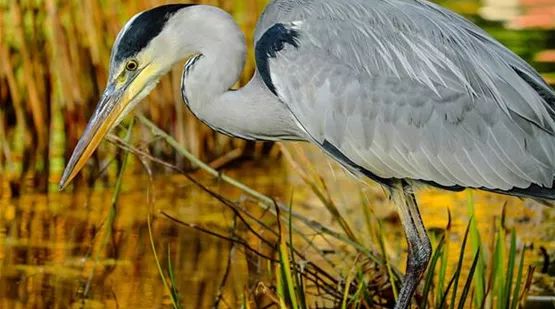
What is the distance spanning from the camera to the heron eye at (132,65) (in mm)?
4406

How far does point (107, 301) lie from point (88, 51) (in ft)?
5.74

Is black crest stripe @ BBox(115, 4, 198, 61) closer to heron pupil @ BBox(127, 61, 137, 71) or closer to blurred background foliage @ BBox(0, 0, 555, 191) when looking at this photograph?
heron pupil @ BBox(127, 61, 137, 71)

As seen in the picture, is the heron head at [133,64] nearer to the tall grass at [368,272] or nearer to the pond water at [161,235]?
the tall grass at [368,272]

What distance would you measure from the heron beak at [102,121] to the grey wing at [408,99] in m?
0.46

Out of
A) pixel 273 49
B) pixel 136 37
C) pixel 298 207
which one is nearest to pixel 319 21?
pixel 273 49

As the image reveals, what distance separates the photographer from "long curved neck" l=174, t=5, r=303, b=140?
4477mm

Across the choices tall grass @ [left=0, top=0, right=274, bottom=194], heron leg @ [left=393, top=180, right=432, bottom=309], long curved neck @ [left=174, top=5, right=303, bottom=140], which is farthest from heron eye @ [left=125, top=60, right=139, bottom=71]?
tall grass @ [left=0, top=0, right=274, bottom=194]

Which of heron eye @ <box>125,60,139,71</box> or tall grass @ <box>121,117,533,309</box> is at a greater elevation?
heron eye @ <box>125,60,139,71</box>

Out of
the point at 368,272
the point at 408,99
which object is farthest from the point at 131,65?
the point at 368,272

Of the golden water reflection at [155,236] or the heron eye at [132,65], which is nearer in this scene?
the heron eye at [132,65]

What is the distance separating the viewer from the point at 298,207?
6.88 metres

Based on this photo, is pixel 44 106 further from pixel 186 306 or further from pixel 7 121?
pixel 186 306

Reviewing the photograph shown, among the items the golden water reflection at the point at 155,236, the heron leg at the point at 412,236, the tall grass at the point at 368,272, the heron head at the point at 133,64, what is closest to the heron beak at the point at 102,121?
the heron head at the point at 133,64

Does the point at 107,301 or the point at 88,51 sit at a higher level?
the point at 88,51
